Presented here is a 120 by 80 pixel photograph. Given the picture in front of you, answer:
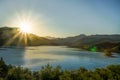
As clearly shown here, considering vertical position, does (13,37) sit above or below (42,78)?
above

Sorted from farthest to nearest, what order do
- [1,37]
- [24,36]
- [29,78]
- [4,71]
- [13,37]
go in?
[24,36], [13,37], [1,37], [4,71], [29,78]

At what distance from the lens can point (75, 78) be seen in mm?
17875

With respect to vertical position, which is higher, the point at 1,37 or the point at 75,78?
the point at 1,37

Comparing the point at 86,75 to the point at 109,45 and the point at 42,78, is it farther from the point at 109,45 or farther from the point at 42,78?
the point at 109,45

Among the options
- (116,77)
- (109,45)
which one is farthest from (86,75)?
(109,45)

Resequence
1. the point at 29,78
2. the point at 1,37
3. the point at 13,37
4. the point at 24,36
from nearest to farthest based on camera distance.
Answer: the point at 29,78
the point at 1,37
the point at 13,37
the point at 24,36

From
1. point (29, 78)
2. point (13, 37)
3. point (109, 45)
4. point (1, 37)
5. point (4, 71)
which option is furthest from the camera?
point (13, 37)

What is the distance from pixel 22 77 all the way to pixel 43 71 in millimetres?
1969

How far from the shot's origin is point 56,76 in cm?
1936

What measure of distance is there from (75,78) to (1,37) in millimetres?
160462

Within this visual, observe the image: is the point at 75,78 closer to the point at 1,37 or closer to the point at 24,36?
the point at 1,37

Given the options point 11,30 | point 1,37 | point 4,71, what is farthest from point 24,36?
point 4,71

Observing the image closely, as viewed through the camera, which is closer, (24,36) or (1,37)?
(1,37)

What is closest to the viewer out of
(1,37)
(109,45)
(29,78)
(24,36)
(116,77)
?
(116,77)
